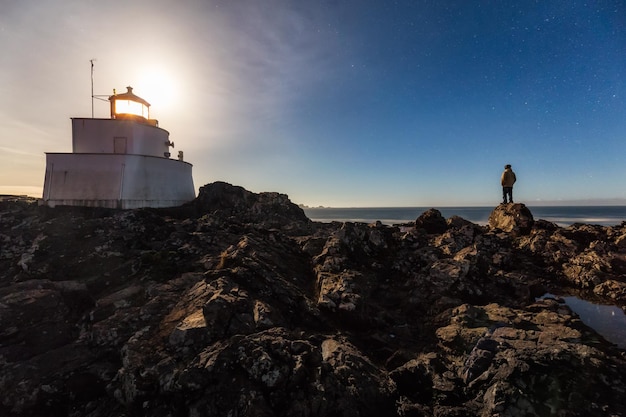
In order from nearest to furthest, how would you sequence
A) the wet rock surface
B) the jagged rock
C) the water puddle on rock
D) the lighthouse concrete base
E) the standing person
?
the wet rock surface
the water puddle on rock
the jagged rock
the lighthouse concrete base
the standing person

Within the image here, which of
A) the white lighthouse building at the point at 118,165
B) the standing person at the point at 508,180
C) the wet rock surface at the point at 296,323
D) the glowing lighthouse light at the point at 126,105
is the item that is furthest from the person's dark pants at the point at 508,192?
the glowing lighthouse light at the point at 126,105

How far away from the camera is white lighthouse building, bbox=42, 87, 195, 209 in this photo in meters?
20.4

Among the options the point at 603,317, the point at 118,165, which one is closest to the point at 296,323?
the point at 603,317

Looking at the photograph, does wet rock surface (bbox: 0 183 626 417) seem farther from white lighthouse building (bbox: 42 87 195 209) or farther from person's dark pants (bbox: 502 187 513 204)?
person's dark pants (bbox: 502 187 513 204)

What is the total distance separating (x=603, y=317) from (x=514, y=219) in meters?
10.2

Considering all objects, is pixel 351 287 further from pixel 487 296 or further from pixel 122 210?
pixel 122 210

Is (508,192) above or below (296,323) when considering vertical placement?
above

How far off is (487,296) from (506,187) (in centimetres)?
1550

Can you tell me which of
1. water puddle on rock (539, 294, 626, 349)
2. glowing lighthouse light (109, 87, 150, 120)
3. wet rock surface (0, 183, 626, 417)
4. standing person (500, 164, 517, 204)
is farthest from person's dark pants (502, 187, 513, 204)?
glowing lighthouse light (109, 87, 150, 120)

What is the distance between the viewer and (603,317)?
35.9 ft

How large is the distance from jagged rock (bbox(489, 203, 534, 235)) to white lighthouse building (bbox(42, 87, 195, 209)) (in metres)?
25.9

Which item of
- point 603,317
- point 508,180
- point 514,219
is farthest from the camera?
point 508,180

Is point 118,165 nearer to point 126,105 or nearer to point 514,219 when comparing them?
point 126,105

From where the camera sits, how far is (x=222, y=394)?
613 centimetres
